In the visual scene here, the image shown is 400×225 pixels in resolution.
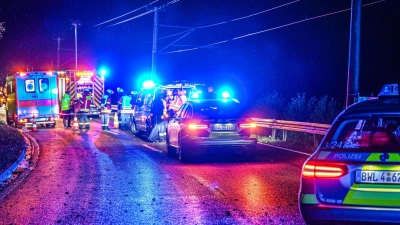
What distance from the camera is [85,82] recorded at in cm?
3281

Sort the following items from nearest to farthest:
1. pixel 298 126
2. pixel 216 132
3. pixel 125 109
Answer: pixel 216 132
pixel 298 126
pixel 125 109

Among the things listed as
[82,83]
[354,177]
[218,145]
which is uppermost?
[82,83]

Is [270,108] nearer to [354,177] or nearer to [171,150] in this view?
[171,150]

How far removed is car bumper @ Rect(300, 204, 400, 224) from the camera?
5039mm

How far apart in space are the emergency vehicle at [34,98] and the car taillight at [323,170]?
22.9m

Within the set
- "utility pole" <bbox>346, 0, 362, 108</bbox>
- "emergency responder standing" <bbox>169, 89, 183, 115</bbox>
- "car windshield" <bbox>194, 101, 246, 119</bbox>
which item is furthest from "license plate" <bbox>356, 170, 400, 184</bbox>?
"emergency responder standing" <bbox>169, 89, 183, 115</bbox>

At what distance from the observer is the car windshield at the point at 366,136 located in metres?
5.35

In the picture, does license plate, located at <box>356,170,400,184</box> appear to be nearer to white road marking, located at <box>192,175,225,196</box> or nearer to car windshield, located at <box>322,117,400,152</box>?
car windshield, located at <box>322,117,400,152</box>

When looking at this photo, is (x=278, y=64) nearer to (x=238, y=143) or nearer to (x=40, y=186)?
(x=238, y=143)

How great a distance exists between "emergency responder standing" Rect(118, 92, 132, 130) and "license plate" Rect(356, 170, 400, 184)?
20158mm

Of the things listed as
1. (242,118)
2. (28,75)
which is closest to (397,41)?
(28,75)

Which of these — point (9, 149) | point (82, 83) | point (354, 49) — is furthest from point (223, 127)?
point (82, 83)

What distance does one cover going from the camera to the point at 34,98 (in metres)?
27.1

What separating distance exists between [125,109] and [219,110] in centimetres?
1243
